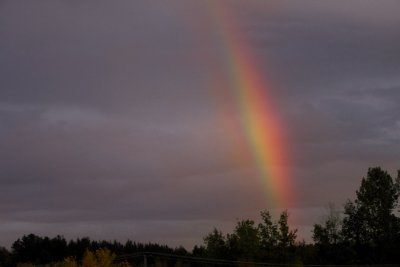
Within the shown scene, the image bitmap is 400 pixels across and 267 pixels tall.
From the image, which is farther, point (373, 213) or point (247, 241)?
point (373, 213)

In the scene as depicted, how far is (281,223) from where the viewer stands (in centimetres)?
8294

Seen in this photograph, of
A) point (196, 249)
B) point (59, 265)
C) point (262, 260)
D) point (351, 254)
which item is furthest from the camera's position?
point (196, 249)

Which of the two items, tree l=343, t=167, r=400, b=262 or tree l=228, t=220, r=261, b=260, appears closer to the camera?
tree l=228, t=220, r=261, b=260

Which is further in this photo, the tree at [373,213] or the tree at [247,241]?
the tree at [373,213]

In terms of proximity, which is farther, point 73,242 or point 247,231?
point 73,242

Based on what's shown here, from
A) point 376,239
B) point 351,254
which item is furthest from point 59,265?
point 376,239

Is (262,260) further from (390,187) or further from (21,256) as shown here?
(21,256)

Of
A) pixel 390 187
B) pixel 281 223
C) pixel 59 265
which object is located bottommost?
pixel 59 265

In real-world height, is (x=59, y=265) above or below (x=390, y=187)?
below

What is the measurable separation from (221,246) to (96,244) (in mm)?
43480

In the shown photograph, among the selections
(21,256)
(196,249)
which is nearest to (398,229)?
(196,249)

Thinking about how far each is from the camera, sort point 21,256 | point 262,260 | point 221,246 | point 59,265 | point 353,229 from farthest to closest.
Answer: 1. point 21,256
2. point 353,229
3. point 221,246
4. point 262,260
5. point 59,265

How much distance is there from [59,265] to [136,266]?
28.9 m

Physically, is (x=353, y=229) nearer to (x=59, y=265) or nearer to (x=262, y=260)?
(x=262, y=260)
